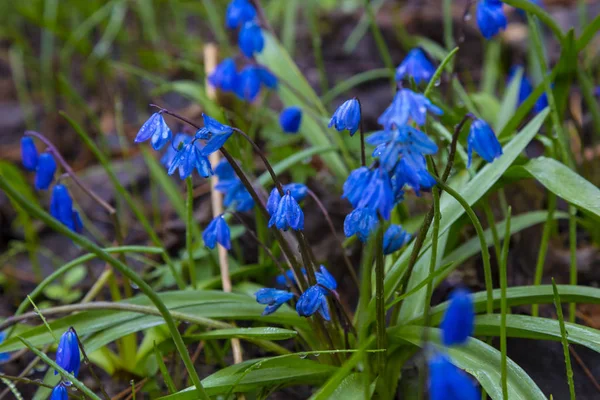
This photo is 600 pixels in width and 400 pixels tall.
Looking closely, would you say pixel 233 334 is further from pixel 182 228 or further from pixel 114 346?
pixel 182 228

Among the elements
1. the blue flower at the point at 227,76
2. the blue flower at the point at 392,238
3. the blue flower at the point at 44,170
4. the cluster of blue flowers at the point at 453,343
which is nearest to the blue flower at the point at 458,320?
the cluster of blue flowers at the point at 453,343

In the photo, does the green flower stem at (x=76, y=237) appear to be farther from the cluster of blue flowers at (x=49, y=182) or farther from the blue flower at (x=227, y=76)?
the blue flower at (x=227, y=76)

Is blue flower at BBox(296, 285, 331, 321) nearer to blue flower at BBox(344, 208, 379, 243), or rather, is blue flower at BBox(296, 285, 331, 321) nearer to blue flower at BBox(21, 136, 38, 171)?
blue flower at BBox(344, 208, 379, 243)

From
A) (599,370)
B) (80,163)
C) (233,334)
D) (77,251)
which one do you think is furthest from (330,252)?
(80,163)

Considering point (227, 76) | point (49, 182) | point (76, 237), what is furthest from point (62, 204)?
point (227, 76)

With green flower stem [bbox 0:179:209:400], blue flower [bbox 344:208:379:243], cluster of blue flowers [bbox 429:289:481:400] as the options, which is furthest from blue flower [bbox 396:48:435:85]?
cluster of blue flowers [bbox 429:289:481:400]
